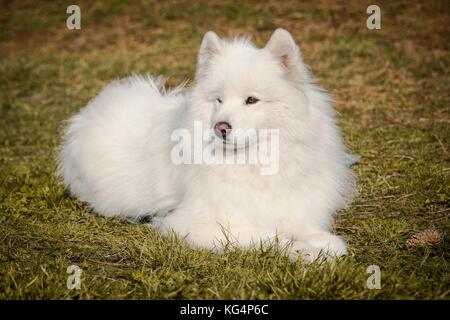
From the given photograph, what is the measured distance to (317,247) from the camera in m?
4.23

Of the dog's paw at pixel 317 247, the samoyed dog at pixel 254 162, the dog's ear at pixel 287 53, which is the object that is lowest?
the dog's paw at pixel 317 247

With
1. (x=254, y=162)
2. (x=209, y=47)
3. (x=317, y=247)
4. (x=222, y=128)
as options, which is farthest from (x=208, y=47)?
(x=317, y=247)

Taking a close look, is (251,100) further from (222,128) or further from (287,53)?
(287,53)

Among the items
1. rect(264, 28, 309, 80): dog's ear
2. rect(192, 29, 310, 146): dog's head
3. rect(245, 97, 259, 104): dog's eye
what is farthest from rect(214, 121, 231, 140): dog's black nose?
rect(264, 28, 309, 80): dog's ear

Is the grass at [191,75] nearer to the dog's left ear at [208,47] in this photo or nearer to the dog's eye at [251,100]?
the dog's eye at [251,100]

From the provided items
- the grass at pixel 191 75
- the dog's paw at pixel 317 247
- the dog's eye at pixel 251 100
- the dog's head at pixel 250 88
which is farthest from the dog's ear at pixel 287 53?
the grass at pixel 191 75

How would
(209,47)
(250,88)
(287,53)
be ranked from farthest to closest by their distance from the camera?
(209,47)
(287,53)
(250,88)

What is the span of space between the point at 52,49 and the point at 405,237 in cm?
1050

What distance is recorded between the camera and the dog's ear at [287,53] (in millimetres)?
4355

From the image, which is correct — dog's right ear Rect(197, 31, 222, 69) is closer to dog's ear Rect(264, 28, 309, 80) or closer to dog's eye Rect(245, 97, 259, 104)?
dog's ear Rect(264, 28, 309, 80)

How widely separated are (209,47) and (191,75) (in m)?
6.57

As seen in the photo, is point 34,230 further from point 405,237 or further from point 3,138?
point 3,138

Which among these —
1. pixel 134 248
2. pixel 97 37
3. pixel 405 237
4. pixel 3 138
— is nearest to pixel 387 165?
pixel 405 237

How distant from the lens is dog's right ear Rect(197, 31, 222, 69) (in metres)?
4.53
